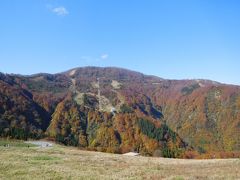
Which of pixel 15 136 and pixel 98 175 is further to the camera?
pixel 15 136

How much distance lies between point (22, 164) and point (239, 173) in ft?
78.7

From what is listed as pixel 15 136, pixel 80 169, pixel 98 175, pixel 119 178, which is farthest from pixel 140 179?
pixel 15 136

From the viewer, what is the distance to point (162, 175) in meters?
36.0

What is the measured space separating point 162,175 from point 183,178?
3.07 metres

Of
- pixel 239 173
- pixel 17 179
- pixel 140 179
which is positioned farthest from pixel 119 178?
pixel 239 173

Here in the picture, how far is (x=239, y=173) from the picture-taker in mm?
36344

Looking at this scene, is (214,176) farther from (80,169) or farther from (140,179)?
(80,169)

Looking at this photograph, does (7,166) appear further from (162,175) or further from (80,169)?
(162,175)

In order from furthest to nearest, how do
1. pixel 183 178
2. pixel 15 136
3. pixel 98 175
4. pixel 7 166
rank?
pixel 15 136 → pixel 7 166 → pixel 98 175 → pixel 183 178

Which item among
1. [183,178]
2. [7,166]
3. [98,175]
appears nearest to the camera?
[183,178]

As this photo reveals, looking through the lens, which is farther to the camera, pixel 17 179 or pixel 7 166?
pixel 7 166

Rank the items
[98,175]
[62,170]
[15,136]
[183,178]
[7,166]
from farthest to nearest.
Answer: [15,136]
[7,166]
[62,170]
[98,175]
[183,178]

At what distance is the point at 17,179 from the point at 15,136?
5831 inches

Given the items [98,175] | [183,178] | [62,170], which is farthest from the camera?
[62,170]
